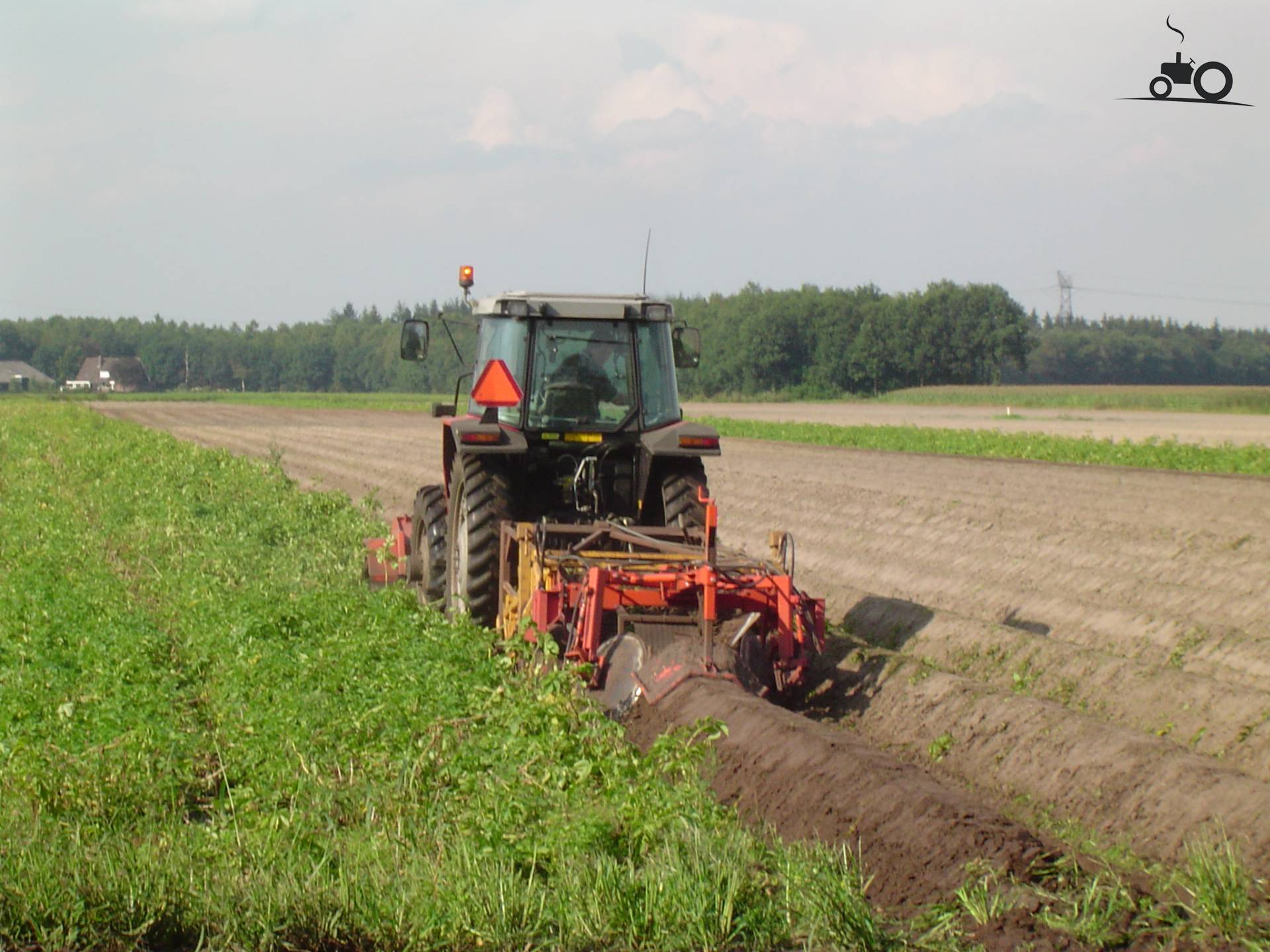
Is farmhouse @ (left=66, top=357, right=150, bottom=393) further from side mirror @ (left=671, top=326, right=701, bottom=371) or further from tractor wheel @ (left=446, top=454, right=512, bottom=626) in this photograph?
tractor wheel @ (left=446, top=454, right=512, bottom=626)

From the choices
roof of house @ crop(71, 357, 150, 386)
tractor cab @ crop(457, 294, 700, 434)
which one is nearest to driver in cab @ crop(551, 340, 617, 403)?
tractor cab @ crop(457, 294, 700, 434)

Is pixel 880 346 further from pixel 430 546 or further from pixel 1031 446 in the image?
pixel 430 546

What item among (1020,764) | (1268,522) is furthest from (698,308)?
(1020,764)

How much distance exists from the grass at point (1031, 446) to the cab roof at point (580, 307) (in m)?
12.7

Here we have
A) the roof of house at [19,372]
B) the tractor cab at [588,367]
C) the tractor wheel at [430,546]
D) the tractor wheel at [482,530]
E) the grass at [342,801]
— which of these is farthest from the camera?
the roof of house at [19,372]

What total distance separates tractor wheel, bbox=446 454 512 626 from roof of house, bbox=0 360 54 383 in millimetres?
112055

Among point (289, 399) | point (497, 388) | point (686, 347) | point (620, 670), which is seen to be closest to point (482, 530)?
point (497, 388)

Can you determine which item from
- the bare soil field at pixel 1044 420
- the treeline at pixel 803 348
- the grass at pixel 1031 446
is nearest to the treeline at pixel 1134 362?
the treeline at pixel 803 348

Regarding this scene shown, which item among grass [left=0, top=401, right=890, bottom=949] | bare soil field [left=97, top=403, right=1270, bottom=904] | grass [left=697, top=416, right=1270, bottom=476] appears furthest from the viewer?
grass [left=697, top=416, right=1270, bottom=476]

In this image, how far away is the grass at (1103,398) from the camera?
169 ft

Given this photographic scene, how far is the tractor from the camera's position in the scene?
291 inches

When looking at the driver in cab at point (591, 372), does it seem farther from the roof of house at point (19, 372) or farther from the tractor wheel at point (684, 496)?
the roof of house at point (19, 372)

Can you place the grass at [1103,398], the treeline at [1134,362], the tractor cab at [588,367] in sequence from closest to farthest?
the tractor cab at [588,367] < the grass at [1103,398] < the treeline at [1134,362]

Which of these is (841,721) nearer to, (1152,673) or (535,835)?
(1152,673)
